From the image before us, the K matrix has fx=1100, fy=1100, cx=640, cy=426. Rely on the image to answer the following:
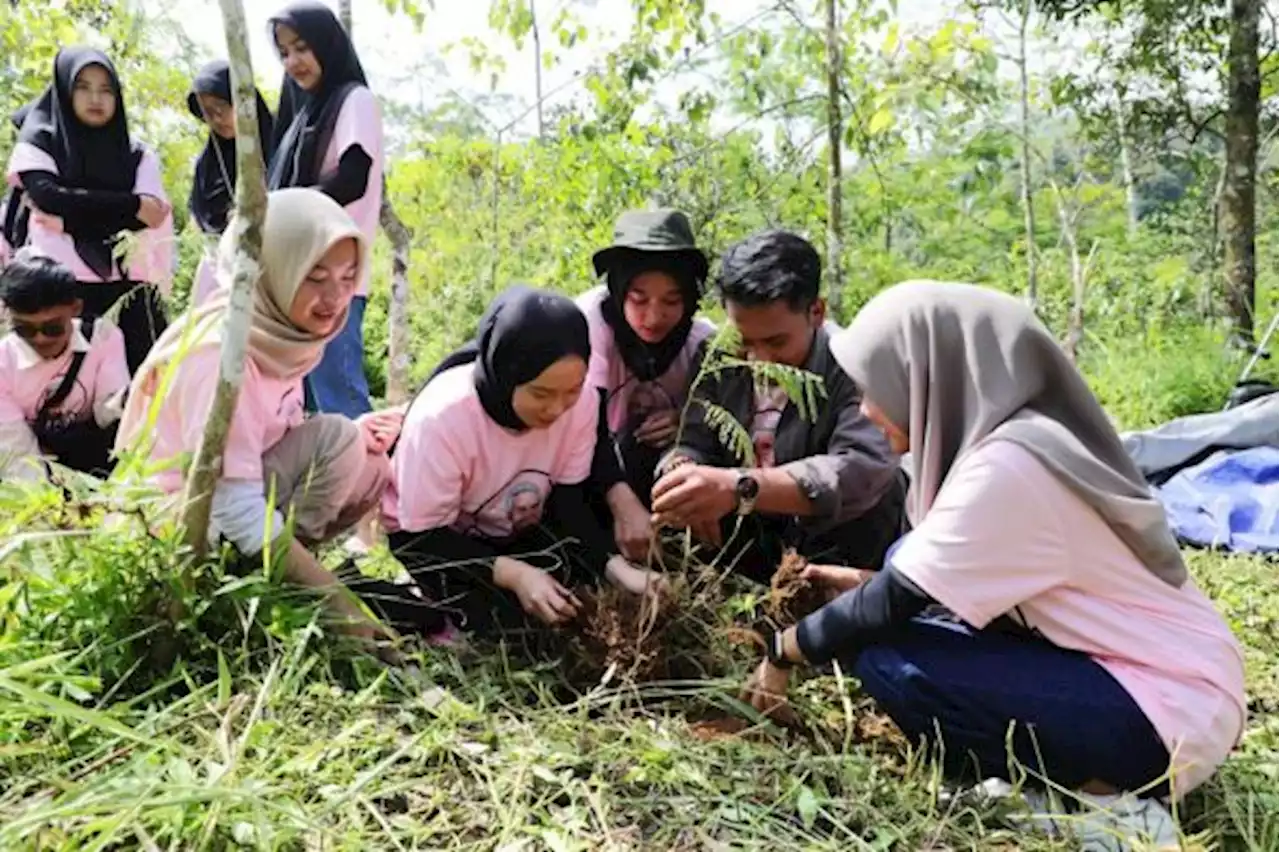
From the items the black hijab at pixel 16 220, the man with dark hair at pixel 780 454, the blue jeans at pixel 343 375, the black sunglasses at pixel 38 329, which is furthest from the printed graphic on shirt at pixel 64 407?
the man with dark hair at pixel 780 454

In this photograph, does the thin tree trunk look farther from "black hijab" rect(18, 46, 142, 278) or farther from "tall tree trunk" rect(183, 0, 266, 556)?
"tall tree trunk" rect(183, 0, 266, 556)

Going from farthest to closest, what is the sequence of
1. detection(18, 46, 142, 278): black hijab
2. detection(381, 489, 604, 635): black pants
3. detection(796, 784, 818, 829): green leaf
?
1. detection(18, 46, 142, 278): black hijab
2. detection(381, 489, 604, 635): black pants
3. detection(796, 784, 818, 829): green leaf

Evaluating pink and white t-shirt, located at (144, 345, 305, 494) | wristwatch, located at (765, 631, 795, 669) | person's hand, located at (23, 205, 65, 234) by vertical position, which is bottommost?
wristwatch, located at (765, 631, 795, 669)

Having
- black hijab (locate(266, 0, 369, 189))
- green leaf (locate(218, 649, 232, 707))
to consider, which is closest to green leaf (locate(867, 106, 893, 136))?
black hijab (locate(266, 0, 369, 189))

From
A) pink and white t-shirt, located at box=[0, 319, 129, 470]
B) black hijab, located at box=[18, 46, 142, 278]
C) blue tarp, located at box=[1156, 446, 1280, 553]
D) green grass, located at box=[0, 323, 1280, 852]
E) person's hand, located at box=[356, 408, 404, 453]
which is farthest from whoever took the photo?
black hijab, located at box=[18, 46, 142, 278]

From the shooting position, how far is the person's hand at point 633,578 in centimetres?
239

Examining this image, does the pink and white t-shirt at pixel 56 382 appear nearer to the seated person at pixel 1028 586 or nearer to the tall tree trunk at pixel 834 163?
the seated person at pixel 1028 586

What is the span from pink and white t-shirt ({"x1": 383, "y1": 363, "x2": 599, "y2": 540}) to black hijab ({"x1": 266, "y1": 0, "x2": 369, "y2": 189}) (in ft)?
4.69

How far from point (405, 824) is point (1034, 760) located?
43.4 inches

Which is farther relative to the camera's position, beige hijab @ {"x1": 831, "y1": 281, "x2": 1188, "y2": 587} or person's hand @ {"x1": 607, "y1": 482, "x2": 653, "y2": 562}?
person's hand @ {"x1": 607, "y1": 482, "x2": 653, "y2": 562}

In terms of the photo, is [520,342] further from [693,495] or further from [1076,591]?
[1076,591]

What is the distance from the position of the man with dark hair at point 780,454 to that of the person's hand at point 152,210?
97.1 inches

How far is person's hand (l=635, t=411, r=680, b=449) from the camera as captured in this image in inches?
121

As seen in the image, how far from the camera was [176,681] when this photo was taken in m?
1.88
